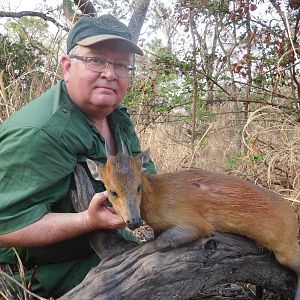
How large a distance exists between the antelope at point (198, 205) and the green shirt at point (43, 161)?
0.25 metres

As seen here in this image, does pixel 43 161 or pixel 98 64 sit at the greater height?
pixel 98 64

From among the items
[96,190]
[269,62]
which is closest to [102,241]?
[96,190]

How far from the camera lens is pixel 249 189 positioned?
2.94 m

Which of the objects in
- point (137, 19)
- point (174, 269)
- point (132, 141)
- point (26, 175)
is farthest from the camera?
point (137, 19)

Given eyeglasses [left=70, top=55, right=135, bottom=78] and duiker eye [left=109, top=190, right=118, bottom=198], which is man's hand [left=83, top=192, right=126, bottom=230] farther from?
eyeglasses [left=70, top=55, right=135, bottom=78]

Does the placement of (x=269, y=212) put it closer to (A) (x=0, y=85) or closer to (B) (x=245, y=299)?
(B) (x=245, y=299)

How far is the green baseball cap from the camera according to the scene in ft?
10.3

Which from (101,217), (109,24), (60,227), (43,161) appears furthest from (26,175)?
(109,24)

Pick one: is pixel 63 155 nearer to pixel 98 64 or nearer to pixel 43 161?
pixel 43 161

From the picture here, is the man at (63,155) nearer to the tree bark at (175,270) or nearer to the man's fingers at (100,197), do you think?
the man's fingers at (100,197)

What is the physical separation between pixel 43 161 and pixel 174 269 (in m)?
0.98

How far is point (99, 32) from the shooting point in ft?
10.5

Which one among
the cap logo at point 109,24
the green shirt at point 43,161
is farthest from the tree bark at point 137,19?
the green shirt at point 43,161

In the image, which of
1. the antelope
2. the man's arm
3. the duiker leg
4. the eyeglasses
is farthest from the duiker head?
the eyeglasses
